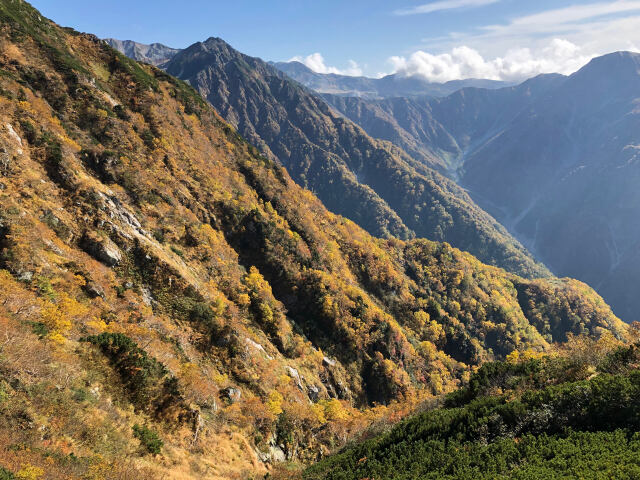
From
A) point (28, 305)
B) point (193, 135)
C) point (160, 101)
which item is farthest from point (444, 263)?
point (28, 305)

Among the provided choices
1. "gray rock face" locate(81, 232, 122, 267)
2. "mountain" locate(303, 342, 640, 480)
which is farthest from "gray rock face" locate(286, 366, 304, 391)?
"gray rock face" locate(81, 232, 122, 267)

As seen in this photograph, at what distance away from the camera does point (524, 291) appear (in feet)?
647

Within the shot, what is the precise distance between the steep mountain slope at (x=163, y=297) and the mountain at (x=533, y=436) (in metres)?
13.2

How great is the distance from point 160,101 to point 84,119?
30.4 metres

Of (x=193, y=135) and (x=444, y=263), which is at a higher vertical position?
(x=193, y=135)

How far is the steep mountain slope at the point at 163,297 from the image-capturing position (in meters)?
22.5

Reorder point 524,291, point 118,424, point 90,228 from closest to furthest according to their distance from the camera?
point 118,424
point 90,228
point 524,291

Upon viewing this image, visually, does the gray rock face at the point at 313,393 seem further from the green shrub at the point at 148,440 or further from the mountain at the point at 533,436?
the green shrub at the point at 148,440

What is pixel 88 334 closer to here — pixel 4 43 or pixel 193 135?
pixel 4 43

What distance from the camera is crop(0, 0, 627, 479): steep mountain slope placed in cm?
2245

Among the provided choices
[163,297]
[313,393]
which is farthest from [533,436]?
[163,297]

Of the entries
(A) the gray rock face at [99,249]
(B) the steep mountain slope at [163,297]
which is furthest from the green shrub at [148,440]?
(A) the gray rock face at [99,249]

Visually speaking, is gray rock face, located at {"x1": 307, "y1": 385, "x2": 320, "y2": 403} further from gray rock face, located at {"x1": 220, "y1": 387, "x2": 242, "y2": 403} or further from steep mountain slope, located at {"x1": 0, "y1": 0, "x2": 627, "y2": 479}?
gray rock face, located at {"x1": 220, "y1": 387, "x2": 242, "y2": 403}

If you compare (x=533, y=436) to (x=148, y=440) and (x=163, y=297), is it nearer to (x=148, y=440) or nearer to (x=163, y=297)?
(x=148, y=440)
